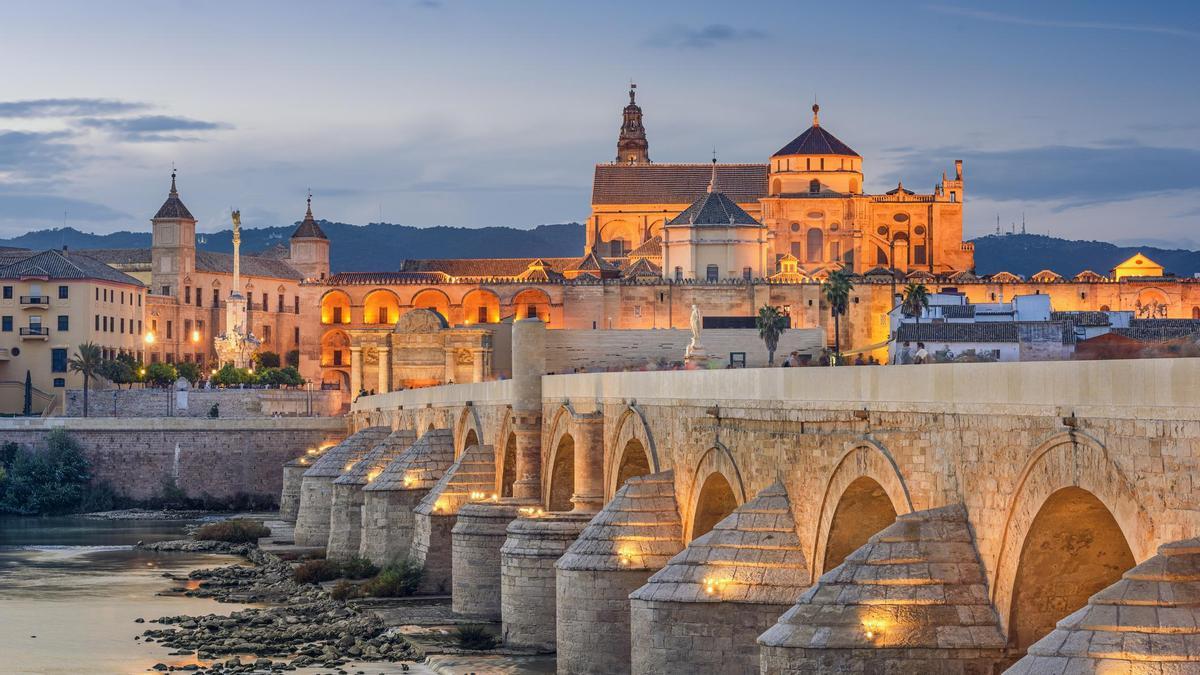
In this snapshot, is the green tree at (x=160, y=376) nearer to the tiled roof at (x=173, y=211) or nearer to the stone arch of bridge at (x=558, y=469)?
the tiled roof at (x=173, y=211)

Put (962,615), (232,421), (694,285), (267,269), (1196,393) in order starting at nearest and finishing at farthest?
(1196,393), (962,615), (232,421), (694,285), (267,269)

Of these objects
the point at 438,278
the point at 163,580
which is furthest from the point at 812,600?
the point at 438,278

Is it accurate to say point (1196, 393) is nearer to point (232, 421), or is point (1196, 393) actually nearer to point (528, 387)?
point (528, 387)

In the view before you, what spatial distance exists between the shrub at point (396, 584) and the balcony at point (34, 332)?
2205 inches

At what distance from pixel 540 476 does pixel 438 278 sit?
208 ft

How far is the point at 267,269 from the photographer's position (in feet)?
382

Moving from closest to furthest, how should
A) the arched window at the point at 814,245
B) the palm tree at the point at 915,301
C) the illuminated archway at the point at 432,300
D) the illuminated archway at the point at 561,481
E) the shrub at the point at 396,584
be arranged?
the illuminated archway at the point at 561,481 → the shrub at the point at 396,584 → the palm tree at the point at 915,301 → the arched window at the point at 814,245 → the illuminated archway at the point at 432,300

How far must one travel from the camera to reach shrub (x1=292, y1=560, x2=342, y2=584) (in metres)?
41.0

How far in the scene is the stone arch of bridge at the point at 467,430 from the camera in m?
39.8

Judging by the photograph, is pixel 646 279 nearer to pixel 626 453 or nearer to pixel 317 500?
pixel 317 500

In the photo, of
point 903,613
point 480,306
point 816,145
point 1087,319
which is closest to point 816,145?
point 816,145

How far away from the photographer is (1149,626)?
37.4 feet

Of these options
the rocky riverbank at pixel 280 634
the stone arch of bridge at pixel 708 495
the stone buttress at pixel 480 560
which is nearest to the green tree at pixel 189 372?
the rocky riverbank at pixel 280 634

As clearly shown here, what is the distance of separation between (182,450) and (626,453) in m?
46.4
